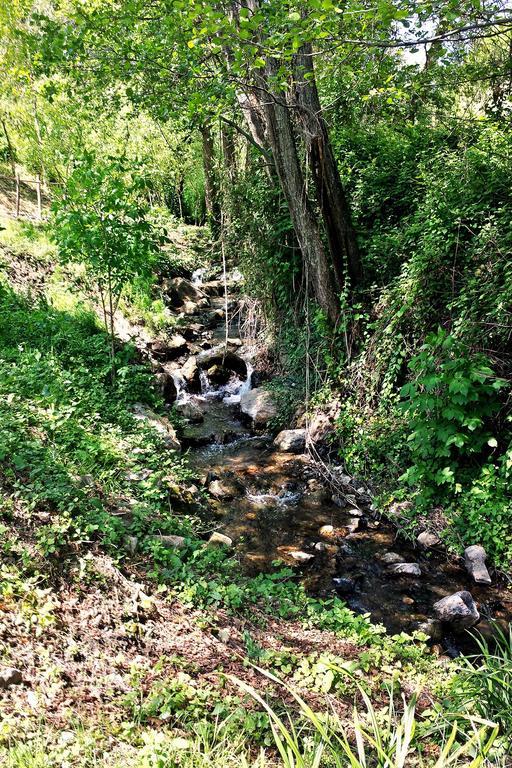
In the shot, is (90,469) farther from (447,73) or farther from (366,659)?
(447,73)

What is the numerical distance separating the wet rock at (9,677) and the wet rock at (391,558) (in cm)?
364

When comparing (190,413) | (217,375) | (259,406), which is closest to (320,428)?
(259,406)

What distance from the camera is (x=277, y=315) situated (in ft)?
29.6

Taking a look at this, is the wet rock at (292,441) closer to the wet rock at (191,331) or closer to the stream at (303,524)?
the stream at (303,524)

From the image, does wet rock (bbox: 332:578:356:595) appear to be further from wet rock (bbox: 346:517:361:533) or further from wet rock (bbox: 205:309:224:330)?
wet rock (bbox: 205:309:224:330)

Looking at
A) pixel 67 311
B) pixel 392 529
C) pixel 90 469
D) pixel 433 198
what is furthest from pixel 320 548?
pixel 67 311

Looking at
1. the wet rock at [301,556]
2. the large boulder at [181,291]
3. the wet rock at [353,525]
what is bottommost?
the wet rock at [301,556]

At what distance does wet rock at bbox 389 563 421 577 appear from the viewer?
191 inches

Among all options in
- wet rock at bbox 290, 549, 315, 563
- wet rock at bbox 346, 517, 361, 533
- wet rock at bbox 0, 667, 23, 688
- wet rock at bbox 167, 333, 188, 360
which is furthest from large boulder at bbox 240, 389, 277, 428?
wet rock at bbox 0, 667, 23, 688

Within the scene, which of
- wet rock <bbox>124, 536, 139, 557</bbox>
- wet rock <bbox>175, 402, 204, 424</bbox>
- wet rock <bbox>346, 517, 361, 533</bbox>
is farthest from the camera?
wet rock <bbox>175, 402, 204, 424</bbox>

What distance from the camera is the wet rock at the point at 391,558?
5.07 metres

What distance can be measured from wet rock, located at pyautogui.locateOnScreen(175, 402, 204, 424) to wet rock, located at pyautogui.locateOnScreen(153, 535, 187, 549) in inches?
165

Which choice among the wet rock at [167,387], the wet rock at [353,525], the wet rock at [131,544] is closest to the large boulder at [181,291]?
the wet rock at [167,387]

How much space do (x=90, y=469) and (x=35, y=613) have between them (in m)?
1.75
